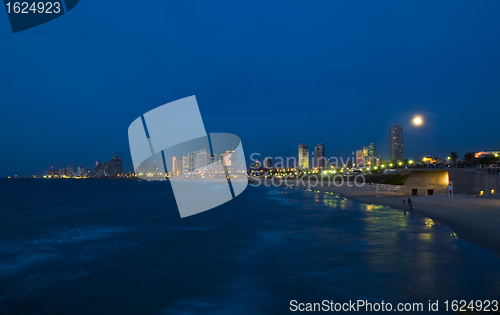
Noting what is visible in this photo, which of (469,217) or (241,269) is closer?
(241,269)

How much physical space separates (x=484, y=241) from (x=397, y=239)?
13.3 feet

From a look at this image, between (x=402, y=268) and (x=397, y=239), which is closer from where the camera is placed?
(x=402, y=268)

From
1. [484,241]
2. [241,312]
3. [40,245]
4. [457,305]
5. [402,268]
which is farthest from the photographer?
[40,245]

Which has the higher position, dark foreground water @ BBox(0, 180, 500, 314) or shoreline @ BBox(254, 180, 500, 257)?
shoreline @ BBox(254, 180, 500, 257)

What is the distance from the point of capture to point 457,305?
9.22 m

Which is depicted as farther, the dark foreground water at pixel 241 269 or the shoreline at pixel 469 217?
the shoreline at pixel 469 217

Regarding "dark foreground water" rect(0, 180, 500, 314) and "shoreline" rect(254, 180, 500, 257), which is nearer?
"dark foreground water" rect(0, 180, 500, 314)

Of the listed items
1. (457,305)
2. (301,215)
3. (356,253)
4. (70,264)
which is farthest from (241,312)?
(301,215)

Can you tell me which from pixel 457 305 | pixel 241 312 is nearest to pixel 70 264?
pixel 241 312

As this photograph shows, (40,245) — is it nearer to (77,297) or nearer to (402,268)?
(77,297)

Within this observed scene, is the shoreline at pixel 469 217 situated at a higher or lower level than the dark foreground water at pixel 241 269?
higher

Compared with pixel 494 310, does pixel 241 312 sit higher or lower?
lower

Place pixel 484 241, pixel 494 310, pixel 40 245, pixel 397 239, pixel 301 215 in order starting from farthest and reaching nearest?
pixel 301 215
pixel 40 245
pixel 397 239
pixel 484 241
pixel 494 310

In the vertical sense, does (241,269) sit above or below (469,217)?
below
